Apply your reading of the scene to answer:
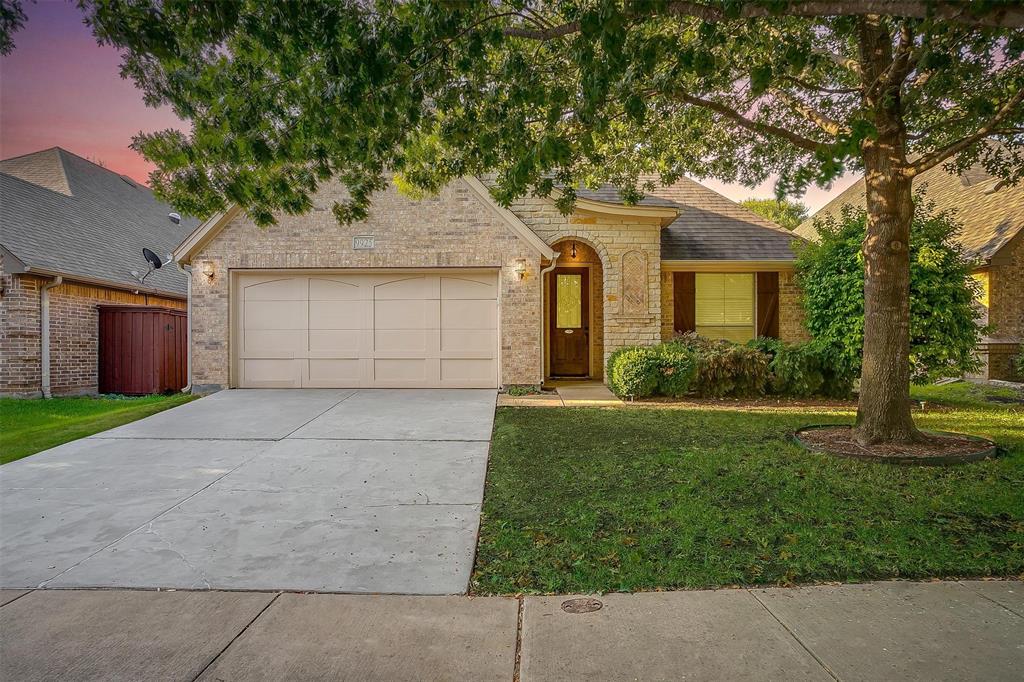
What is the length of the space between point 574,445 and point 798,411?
4401mm

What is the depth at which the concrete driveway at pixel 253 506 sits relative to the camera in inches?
133

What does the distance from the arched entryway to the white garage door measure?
94.4 inches

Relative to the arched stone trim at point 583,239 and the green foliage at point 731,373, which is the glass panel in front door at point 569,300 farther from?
the green foliage at point 731,373

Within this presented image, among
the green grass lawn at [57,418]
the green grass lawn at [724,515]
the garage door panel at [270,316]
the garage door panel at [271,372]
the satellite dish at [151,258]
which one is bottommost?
the green grass lawn at [724,515]

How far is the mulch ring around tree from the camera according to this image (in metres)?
5.58

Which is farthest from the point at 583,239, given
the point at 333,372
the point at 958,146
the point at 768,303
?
the point at 958,146

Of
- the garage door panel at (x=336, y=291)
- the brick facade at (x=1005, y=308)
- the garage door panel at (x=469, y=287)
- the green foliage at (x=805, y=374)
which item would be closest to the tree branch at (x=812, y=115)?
the green foliage at (x=805, y=374)

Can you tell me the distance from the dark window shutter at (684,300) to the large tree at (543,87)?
4.30 meters

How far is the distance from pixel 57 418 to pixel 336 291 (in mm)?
4918

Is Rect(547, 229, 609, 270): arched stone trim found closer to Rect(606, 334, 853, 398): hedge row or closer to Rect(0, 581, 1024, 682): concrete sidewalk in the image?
Rect(606, 334, 853, 398): hedge row

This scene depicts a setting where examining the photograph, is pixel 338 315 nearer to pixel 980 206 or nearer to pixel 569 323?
pixel 569 323

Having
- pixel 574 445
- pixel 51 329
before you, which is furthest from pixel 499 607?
pixel 51 329

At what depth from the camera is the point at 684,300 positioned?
12.9 metres

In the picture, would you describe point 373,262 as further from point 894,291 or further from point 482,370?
point 894,291
